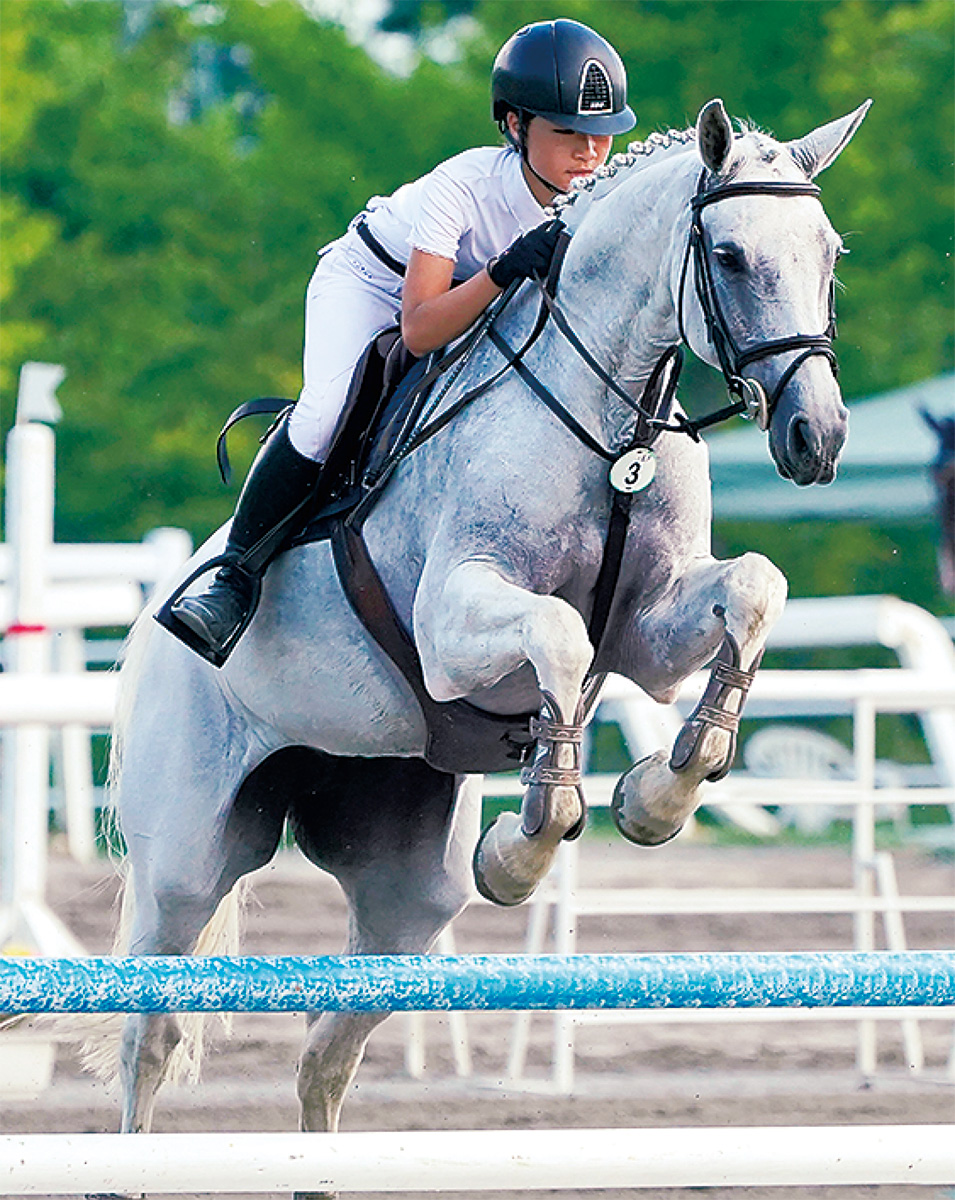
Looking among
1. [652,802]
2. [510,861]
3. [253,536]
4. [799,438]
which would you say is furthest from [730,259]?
[253,536]

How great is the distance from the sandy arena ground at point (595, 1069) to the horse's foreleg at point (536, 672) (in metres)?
1.39

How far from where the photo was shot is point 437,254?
3.29m

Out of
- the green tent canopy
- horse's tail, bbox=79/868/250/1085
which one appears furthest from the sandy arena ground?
the green tent canopy

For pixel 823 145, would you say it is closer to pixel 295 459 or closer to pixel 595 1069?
pixel 295 459

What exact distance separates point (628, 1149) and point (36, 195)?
1389 centimetres

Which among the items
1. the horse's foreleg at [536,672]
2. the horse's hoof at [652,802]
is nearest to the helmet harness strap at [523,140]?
the horse's foreleg at [536,672]

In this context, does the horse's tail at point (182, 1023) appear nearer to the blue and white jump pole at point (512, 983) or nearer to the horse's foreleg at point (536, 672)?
the horse's foreleg at point (536, 672)

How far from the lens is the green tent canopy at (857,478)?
11.7 meters

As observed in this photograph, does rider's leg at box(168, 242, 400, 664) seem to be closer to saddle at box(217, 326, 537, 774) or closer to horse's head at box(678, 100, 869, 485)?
saddle at box(217, 326, 537, 774)

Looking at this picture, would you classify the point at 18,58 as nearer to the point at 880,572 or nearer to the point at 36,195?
the point at 36,195

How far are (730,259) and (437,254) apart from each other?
2.00 ft

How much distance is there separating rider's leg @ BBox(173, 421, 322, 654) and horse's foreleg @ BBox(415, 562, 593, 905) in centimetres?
51

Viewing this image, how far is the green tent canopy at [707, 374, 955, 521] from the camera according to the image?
11.7m

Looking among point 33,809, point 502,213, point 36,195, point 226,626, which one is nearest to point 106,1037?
point 226,626
